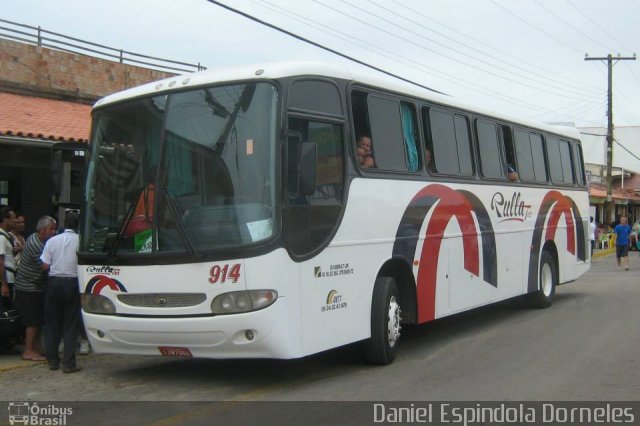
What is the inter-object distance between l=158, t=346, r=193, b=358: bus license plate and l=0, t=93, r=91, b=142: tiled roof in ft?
17.5

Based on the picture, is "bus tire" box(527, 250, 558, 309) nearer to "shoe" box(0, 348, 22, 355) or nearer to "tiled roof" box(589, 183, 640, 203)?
"shoe" box(0, 348, 22, 355)

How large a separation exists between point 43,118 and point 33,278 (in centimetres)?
512

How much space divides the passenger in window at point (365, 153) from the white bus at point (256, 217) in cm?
7

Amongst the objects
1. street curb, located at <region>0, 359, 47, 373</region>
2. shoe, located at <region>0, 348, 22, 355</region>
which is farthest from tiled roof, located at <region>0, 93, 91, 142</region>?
street curb, located at <region>0, 359, 47, 373</region>

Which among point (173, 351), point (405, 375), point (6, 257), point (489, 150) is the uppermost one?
point (489, 150)

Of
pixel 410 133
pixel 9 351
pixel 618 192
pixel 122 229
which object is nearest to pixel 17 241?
pixel 9 351

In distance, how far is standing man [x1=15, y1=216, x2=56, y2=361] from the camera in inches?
328

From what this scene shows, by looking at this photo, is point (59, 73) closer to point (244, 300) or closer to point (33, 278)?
point (33, 278)

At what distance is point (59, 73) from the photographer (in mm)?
15289

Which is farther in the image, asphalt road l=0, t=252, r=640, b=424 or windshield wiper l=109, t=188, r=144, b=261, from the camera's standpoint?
windshield wiper l=109, t=188, r=144, b=261

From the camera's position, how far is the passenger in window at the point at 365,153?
7.84 metres
